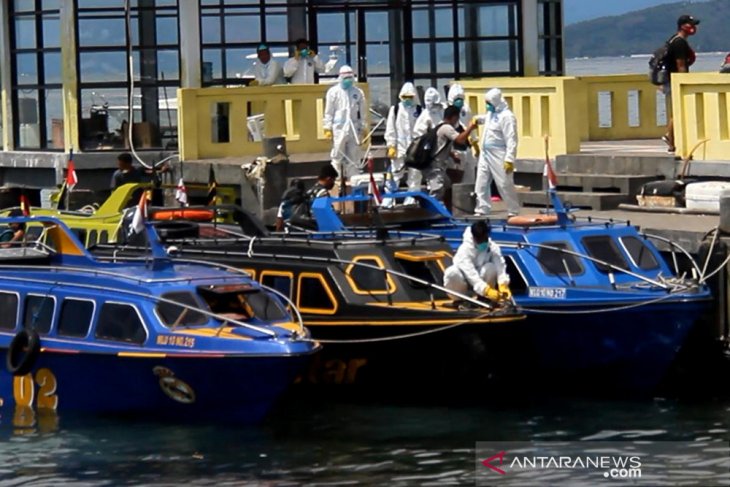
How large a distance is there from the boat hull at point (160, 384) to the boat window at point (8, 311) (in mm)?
343

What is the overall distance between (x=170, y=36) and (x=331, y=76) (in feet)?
9.12

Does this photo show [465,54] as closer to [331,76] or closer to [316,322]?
[331,76]

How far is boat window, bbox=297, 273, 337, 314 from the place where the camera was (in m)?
23.5

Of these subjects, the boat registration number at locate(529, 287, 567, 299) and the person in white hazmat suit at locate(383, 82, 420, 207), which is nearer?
the boat registration number at locate(529, 287, 567, 299)

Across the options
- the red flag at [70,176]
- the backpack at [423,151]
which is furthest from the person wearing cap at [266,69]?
the backpack at [423,151]

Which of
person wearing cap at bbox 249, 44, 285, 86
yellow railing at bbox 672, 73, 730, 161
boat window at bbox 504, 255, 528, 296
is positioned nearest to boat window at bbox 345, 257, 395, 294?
boat window at bbox 504, 255, 528, 296

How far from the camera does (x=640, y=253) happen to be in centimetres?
2450

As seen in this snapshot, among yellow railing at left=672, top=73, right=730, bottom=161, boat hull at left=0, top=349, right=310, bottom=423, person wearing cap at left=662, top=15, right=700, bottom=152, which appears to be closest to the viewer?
boat hull at left=0, top=349, right=310, bottom=423

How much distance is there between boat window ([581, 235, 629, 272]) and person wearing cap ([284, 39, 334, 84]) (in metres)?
11.3

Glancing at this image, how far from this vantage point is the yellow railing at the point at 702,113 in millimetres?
28328

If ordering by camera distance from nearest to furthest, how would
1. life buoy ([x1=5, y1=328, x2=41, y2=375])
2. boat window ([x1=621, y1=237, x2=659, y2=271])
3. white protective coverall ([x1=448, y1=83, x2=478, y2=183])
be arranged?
life buoy ([x1=5, y1=328, x2=41, y2=375])
boat window ([x1=621, y1=237, x2=659, y2=271])
white protective coverall ([x1=448, y1=83, x2=478, y2=183])

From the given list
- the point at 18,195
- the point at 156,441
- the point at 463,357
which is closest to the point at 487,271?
the point at 463,357

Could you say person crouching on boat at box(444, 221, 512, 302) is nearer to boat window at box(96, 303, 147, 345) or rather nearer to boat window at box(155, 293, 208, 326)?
boat window at box(155, 293, 208, 326)

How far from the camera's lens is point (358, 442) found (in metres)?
21.7
